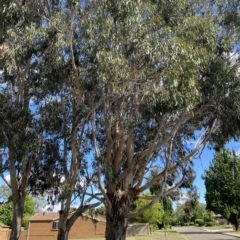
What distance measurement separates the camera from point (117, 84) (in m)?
13.2

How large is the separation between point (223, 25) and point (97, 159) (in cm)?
784

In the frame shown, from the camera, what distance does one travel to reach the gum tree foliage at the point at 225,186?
1848 inches

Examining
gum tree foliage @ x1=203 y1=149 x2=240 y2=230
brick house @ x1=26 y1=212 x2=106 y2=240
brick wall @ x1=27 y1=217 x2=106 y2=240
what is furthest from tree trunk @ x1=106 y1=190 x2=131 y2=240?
gum tree foliage @ x1=203 y1=149 x2=240 y2=230

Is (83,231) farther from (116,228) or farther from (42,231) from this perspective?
(116,228)

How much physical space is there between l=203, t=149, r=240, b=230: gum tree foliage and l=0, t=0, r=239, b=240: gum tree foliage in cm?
3164

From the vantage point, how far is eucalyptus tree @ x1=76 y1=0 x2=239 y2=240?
12492 mm

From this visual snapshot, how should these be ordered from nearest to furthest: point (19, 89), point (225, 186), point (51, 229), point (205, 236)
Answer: point (19, 89) → point (205, 236) → point (51, 229) → point (225, 186)

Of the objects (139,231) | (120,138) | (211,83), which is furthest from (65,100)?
(139,231)

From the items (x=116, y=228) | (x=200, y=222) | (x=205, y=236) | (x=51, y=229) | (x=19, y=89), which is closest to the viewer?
(x=116, y=228)

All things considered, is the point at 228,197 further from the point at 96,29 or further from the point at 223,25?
the point at 96,29

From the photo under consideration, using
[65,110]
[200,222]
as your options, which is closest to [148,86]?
[65,110]

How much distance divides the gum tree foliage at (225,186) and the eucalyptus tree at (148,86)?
103ft

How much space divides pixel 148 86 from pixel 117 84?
3.50ft

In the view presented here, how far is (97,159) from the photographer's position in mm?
15039
